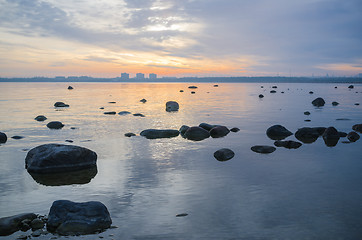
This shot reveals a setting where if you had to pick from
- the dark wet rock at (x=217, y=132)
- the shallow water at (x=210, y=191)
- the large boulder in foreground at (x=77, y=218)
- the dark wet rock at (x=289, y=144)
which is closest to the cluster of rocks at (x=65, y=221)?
the large boulder in foreground at (x=77, y=218)

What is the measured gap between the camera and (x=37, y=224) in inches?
323

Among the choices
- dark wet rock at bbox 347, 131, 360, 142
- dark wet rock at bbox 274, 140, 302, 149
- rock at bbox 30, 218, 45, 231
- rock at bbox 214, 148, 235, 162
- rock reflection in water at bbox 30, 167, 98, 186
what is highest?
dark wet rock at bbox 347, 131, 360, 142

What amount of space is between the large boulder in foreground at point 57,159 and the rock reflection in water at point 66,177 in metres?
0.34

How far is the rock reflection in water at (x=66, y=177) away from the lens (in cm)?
1221

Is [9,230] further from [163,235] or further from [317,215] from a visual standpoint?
[317,215]

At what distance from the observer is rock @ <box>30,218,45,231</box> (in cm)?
812

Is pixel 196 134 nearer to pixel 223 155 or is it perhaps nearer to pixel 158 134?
pixel 158 134

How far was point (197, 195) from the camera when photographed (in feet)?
34.8

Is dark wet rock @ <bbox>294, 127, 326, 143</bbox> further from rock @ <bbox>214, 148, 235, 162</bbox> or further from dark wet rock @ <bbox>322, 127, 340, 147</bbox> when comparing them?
rock @ <bbox>214, 148, 235, 162</bbox>

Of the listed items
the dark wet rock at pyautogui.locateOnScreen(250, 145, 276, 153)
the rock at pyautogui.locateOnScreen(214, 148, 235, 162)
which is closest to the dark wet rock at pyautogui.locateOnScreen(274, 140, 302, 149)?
the dark wet rock at pyautogui.locateOnScreen(250, 145, 276, 153)

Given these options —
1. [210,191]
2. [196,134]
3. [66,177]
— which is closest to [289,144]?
[196,134]

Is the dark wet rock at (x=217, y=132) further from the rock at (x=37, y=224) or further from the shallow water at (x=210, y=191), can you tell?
the rock at (x=37, y=224)

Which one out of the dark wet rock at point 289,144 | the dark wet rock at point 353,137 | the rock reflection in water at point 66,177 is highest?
the dark wet rock at point 353,137

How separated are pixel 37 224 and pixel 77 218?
1.12m
